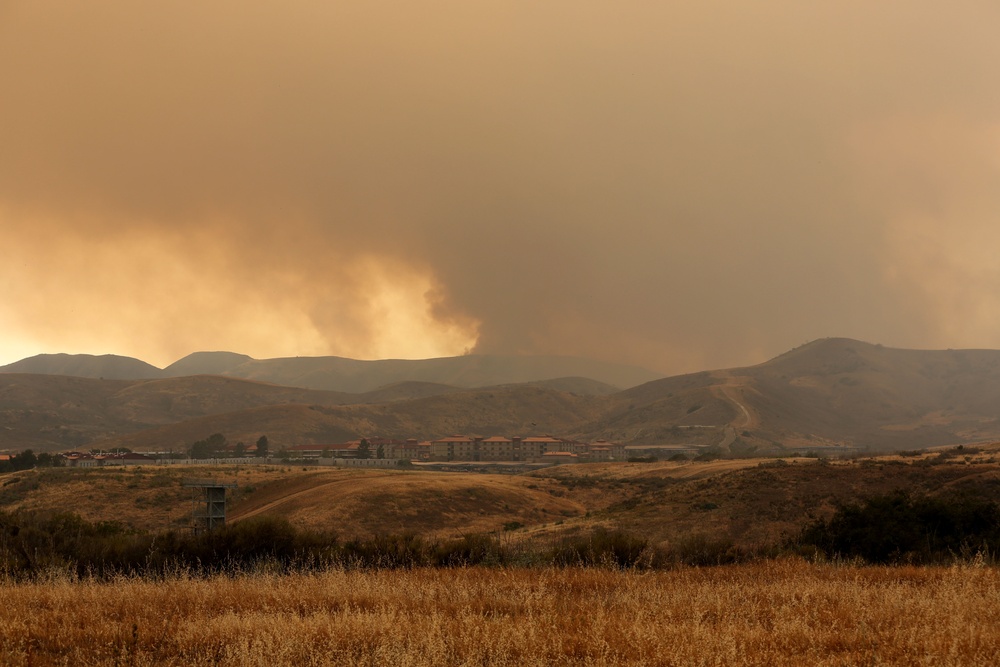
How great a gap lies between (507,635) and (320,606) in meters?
3.91

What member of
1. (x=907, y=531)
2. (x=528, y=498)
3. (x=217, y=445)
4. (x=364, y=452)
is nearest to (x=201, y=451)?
(x=217, y=445)

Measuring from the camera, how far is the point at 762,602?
1259 centimetres

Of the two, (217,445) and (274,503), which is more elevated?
(217,445)

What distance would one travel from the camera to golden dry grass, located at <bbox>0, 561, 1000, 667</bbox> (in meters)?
9.16

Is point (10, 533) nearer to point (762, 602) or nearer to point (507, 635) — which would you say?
point (507, 635)

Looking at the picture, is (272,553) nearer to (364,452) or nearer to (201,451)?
(364,452)

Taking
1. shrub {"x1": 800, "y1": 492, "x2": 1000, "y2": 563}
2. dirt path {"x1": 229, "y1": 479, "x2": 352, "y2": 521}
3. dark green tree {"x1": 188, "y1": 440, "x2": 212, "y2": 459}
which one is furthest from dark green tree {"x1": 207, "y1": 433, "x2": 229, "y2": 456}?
shrub {"x1": 800, "y1": 492, "x2": 1000, "y2": 563}

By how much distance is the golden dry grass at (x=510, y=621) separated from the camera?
9.16 m

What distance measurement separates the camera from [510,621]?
35.3ft

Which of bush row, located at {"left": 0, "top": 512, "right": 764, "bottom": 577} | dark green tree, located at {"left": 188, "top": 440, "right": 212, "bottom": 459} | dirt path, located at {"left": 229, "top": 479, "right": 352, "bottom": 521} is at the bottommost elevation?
dirt path, located at {"left": 229, "top": 479, "right": 352, "bottom": 521}

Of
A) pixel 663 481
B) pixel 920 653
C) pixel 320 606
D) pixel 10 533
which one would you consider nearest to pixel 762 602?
pixel 920 653

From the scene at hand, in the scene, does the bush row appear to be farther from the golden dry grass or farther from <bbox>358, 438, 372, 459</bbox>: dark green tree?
<bbox>358, 438, 372, 459</bbox>: dark green tree

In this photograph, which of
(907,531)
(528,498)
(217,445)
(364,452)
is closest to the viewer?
(907,531)

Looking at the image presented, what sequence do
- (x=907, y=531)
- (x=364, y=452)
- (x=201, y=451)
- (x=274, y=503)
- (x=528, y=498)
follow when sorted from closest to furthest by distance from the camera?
(x=907, y=531), (x=274, y=503), (x=528, y=498), (x=364, y=452), (x=201, y=451)
